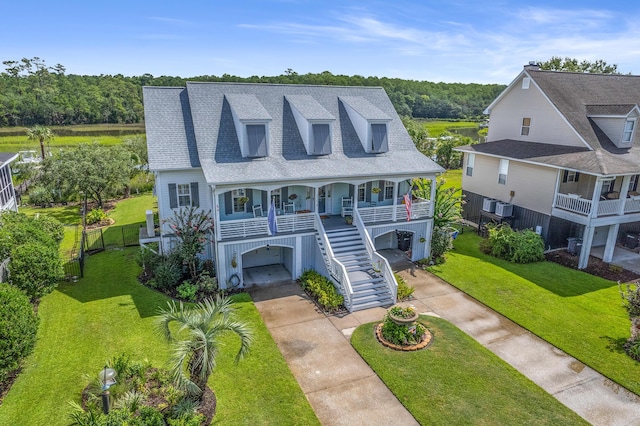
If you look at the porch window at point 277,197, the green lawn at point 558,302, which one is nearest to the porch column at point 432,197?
the green lawn at point 558,302

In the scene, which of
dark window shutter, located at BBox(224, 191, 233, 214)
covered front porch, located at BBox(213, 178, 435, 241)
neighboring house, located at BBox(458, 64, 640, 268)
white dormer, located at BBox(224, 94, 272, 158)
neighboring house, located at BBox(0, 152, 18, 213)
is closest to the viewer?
covered front porch, located at BBox(213, 178, 435, 241)

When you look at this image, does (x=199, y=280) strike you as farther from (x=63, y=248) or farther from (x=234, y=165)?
(x=63, y=248)

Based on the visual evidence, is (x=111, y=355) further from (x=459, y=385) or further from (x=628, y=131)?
(x=628, y=131)

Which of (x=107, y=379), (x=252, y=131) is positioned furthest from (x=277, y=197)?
(x=107, y=379)

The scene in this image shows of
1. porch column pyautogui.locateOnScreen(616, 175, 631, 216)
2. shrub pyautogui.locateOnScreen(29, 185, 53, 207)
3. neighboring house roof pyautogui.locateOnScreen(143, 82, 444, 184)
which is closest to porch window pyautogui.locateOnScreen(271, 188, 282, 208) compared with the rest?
neighboring house roof pyautogui.locateOnScreen(143, 82, 444, 184)

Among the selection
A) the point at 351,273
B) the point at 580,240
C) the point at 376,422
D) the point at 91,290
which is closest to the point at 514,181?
the point at 580,240

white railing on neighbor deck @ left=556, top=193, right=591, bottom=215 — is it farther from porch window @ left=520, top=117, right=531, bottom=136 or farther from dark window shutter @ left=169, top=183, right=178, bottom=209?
dark window shutter @ left=169, top=183, right=178, bottom=209

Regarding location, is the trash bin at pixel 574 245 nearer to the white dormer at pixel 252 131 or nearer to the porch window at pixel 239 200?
the white dormer at pixel 252 131
